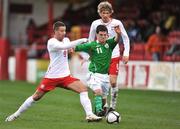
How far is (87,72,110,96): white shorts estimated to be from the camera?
14.8 m

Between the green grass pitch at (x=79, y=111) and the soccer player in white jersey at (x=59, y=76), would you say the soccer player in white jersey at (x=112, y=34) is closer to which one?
the green grass pitch at (x=79, y=111)

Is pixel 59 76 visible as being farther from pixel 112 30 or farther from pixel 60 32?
pixel 112 30

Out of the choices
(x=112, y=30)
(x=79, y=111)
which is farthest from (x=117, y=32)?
(x=79, y=111)

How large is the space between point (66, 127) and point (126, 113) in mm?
3703

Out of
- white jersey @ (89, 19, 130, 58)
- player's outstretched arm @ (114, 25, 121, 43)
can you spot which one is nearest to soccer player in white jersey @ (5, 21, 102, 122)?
player's outstretched arm @ (114, 25, 121, 43)

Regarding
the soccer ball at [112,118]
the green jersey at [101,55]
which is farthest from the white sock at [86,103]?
the green jersey at [101,55]

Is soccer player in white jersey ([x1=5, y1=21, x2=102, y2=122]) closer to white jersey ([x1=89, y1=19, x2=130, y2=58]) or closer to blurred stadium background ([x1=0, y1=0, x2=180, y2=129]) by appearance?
blurred stadium background ([x1=0, y1=0, x2=180, y2=129])

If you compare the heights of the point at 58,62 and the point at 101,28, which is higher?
the point at 101,28

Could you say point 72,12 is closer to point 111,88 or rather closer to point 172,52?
point 172,52

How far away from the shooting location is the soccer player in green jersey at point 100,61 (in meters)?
14.5

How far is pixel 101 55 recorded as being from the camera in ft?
Result: 48.4

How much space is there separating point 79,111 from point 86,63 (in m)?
10.9

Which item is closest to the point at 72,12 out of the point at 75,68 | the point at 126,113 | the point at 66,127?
the point at 75,68

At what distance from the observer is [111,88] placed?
1554 cm
